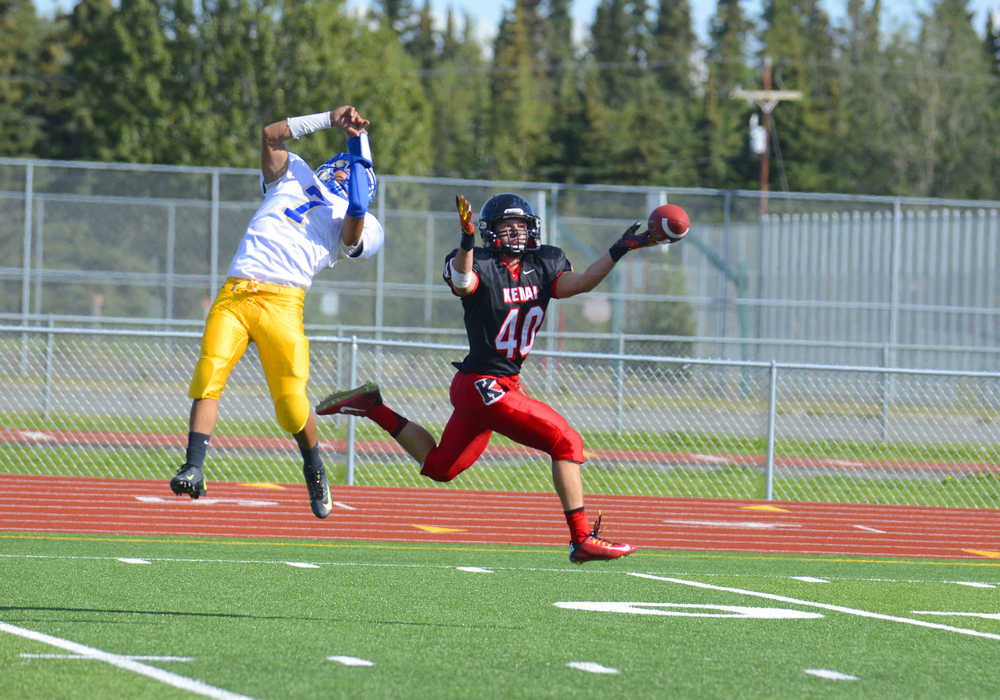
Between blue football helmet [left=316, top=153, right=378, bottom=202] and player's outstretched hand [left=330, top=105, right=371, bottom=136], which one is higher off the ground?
player's outstretched hand [left=330, top=105, right=371, bottom=136]

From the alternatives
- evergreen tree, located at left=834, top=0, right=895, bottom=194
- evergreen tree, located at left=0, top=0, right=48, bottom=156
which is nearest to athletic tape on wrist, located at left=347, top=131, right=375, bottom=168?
evergreen tree, located at left=0, top=0, right=48, bottom=156

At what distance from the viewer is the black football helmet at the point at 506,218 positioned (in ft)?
25.4

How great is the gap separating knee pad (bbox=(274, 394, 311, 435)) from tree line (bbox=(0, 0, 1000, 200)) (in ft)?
95.1

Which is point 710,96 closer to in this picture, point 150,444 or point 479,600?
point 150,444

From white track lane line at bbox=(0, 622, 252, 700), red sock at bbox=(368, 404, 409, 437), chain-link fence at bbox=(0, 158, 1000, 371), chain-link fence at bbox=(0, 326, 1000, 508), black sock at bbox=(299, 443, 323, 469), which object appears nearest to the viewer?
white track lane line at bbox=(0, 622, 252, 700)

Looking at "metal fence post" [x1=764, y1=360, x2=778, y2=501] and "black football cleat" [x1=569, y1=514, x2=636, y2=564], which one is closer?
"black football cleat" [x1=569, y1=514, x2=636, y2=564]

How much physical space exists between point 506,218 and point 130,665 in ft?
9.84

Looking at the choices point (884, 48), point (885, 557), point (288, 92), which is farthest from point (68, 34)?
point (885, 557)

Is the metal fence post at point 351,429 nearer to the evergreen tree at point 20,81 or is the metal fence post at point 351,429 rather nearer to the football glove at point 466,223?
the football glove at point 466,223

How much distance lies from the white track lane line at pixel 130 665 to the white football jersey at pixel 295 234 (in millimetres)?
1975

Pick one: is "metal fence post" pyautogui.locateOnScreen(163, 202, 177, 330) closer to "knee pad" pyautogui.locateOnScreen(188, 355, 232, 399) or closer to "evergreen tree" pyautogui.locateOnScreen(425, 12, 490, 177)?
"knee pad" pyautogui.locateOnScreen(188, 355, 232, 399)

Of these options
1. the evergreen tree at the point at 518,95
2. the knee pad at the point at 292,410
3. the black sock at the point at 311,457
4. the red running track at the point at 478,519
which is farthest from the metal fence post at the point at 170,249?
the evergreen tree at the point at 518,95

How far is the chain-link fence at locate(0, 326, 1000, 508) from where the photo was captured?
14680 millimetres

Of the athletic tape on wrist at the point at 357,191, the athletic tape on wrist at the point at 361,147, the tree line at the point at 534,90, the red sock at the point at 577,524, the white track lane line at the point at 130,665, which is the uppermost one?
the tree line at the point at 534,90
